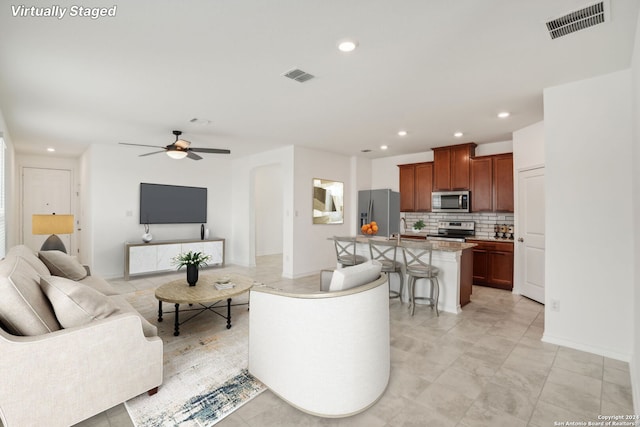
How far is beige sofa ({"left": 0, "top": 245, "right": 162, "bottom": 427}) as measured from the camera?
1.62m

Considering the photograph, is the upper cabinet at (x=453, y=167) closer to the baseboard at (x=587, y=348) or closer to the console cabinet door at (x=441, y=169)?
the console cabinet door at (x=441, y=169)

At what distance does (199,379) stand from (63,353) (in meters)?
0.96

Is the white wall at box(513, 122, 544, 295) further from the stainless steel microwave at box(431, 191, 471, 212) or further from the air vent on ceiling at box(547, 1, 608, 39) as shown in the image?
the air vent on ceiling at box(547, 1, 608, 39)

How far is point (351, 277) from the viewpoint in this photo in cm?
201

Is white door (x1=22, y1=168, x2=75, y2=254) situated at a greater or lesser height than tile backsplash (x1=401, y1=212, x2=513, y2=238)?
greater

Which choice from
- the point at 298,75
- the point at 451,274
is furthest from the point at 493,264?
the point at 298,75

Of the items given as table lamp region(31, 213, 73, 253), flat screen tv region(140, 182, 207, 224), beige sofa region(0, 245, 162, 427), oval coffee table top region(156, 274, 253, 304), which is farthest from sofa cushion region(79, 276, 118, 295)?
flat screen tv region(140, 182, 207, 224)

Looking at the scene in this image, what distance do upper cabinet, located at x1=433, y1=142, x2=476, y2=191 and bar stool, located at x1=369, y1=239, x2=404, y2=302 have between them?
7.18ft

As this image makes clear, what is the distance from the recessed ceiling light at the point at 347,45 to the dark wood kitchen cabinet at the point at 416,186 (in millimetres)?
4312

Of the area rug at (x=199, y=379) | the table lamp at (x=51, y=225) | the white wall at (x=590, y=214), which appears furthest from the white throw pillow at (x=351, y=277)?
the table lamp at (x=51, y=225)

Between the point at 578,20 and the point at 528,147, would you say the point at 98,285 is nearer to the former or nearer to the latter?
the point at 578,20

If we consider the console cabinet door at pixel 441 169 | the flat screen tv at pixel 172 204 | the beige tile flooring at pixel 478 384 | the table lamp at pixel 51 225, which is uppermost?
the console cabinet door at pixel 441 169

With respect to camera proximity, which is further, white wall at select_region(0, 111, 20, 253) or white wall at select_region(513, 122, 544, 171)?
white wall at select_region(513, 122, 544, 171)

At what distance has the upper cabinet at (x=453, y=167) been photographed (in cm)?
559
